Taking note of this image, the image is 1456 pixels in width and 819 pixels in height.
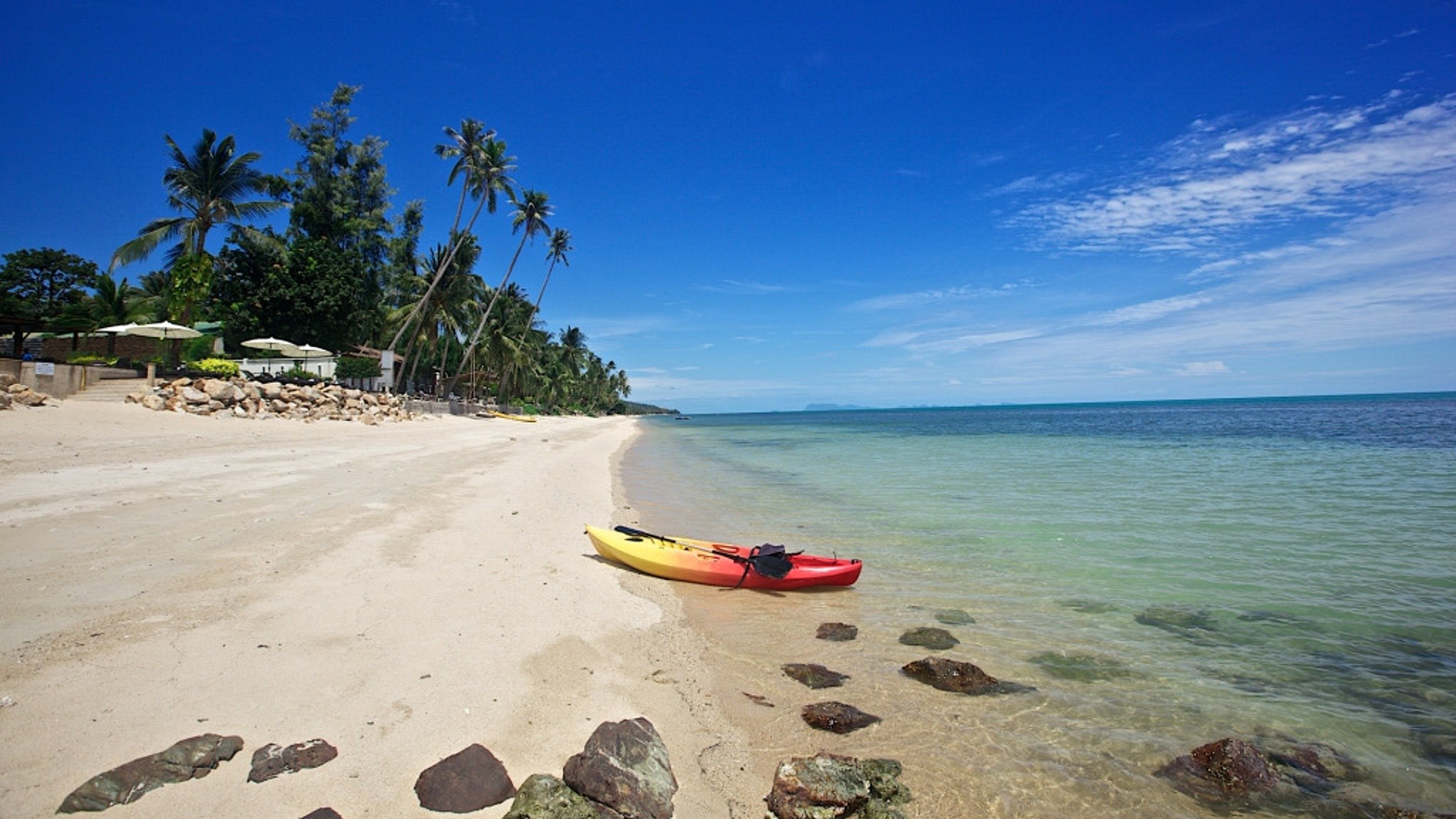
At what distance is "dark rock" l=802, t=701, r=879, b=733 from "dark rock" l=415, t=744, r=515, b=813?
78.8 inches

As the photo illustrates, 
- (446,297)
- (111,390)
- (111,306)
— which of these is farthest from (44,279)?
(111,390)

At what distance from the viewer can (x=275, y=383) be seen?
68.4 ft

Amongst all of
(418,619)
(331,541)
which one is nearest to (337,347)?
(331,541)

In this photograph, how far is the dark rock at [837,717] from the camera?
13.7 ft

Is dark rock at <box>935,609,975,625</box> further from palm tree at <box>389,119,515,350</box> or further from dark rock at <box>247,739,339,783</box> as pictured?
palm tree at <box>389,119,515,350</box>

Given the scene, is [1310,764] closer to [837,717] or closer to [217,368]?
[837,717]

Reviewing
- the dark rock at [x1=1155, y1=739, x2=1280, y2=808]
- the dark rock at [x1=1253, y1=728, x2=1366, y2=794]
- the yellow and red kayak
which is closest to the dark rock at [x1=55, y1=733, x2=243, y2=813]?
the yellow and red kayak

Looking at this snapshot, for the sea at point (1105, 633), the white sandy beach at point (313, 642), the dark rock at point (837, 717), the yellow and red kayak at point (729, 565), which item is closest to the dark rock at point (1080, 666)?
the sea at point (1105, 633)

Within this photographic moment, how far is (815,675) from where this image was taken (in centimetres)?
502

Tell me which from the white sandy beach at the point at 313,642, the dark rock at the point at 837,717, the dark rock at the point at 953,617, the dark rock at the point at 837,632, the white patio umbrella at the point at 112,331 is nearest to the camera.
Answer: the white sandy beach at the point at 313,642

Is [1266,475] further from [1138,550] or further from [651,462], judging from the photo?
[651,462]

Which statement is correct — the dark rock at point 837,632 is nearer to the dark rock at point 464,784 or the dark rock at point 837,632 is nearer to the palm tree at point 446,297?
the dark rock at point 464,784

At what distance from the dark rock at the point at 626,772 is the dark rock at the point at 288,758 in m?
1.23

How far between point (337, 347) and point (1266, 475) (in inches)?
1585
